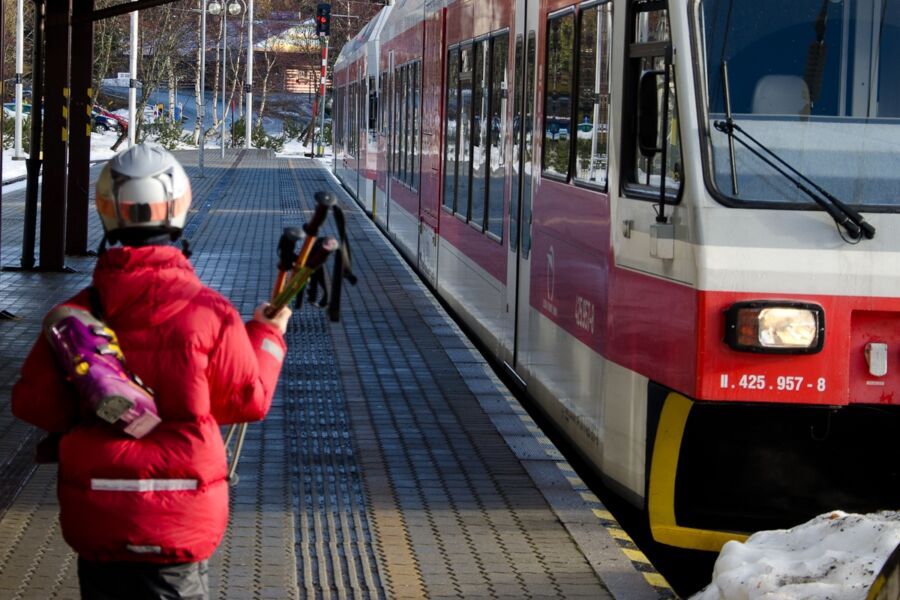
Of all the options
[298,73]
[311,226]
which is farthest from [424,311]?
[298,73]

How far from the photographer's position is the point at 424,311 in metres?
15.1

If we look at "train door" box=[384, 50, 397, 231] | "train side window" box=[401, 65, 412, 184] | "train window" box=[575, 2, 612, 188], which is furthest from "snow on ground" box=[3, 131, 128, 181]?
"train window" box=[575, 2, 612, 188]

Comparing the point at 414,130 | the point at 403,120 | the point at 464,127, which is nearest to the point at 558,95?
the point at 464,127

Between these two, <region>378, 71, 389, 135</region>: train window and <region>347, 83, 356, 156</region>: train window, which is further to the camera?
<region>347, 83, 356, 156</region>: train window

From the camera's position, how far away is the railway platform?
20.6 feet

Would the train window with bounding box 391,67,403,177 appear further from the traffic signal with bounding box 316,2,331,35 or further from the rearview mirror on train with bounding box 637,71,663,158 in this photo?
the traffic signal with bounding box 316,2,331,35

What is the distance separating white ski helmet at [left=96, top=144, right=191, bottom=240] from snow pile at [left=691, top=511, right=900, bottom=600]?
265cm

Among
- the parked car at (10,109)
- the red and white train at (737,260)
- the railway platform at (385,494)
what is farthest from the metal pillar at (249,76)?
the red and white train at (737,260)

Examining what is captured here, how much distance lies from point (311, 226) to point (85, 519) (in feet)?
2.74

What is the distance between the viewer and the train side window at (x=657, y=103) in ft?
21.8

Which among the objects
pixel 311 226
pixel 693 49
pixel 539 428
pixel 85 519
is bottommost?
pixel 539 428

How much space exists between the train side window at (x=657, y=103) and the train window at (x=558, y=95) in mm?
1347

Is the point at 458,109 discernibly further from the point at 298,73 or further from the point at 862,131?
the point at 298,73

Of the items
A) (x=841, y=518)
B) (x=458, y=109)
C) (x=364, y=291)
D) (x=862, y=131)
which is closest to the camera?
(x=841, y=518)
